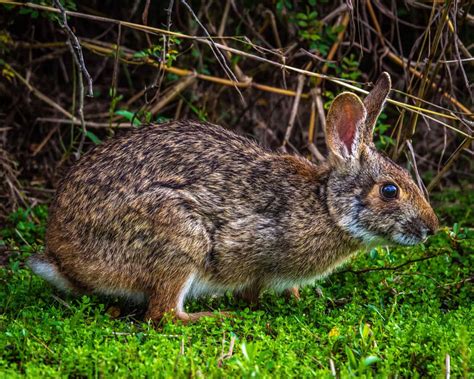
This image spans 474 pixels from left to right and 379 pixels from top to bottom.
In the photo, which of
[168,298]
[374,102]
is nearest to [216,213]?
[168,298]

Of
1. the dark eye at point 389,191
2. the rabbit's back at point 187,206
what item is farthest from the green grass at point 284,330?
the dark eye at point 389,191

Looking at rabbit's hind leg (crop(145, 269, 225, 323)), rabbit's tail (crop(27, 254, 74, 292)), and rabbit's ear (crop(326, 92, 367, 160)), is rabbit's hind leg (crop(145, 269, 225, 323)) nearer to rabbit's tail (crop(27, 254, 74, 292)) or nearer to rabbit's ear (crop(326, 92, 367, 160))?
rabbit's tail (crop(27, 254, 74, 292))

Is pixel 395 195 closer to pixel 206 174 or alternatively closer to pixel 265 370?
pixel 206 174

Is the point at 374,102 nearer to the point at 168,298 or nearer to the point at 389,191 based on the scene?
the point at 389,191

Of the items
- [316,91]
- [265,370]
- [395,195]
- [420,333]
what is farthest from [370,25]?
[265,370]

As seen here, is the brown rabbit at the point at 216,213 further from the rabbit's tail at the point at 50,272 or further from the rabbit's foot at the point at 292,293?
the rabbit's foot at the point at 292,293

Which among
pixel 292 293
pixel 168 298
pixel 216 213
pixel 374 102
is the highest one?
pixel 374 102

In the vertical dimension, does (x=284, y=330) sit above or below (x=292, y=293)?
above

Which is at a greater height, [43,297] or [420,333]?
[420,333]
